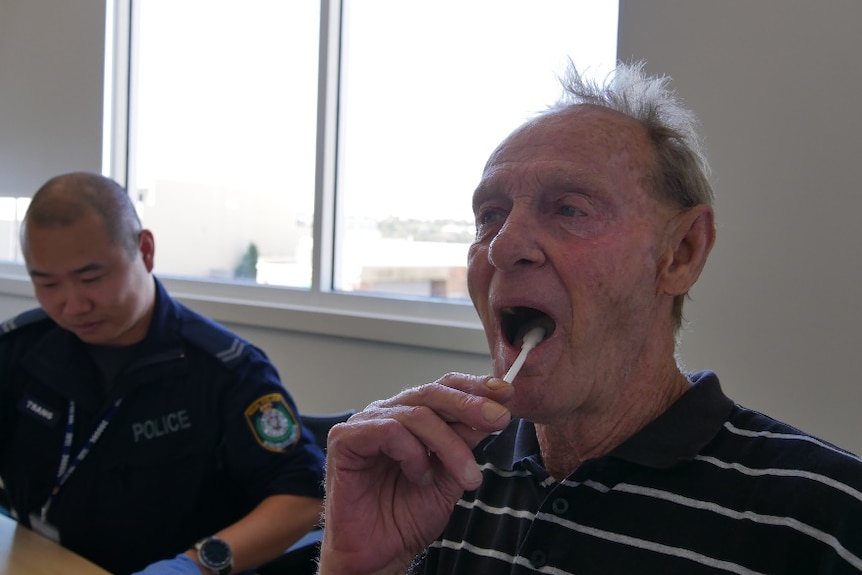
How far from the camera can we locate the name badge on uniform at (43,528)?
5.35 ft

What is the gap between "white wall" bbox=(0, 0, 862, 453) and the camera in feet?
4.77

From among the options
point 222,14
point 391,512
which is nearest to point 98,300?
point 391,512

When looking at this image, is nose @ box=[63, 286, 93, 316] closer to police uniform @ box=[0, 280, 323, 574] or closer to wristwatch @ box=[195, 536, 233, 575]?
police uniform @ box=[0, 280, 323, 574]

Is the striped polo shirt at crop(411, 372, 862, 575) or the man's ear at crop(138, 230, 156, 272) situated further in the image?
the man's ear at crop(138, 230, 156, 272)

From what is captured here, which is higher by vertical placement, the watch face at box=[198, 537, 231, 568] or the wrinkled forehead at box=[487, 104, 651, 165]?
the wrinkled forehead at box=[487, 104, 651, 165]

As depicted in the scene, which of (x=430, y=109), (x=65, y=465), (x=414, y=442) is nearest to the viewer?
(x=414, y=442)

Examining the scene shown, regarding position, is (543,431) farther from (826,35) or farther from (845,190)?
(826,35)

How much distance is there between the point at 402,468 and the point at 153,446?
1.04 m

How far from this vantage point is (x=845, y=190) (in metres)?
1.45

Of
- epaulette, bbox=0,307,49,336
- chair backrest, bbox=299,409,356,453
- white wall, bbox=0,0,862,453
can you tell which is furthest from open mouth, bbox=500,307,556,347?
epaulette, bbox=0,307,49,336

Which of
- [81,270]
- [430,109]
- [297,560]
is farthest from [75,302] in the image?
[430,109]

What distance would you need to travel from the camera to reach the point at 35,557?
4.56 ft

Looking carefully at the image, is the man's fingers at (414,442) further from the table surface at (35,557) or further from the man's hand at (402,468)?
the table surface at (35,557)

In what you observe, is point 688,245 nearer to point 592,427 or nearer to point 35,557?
point 592,427
